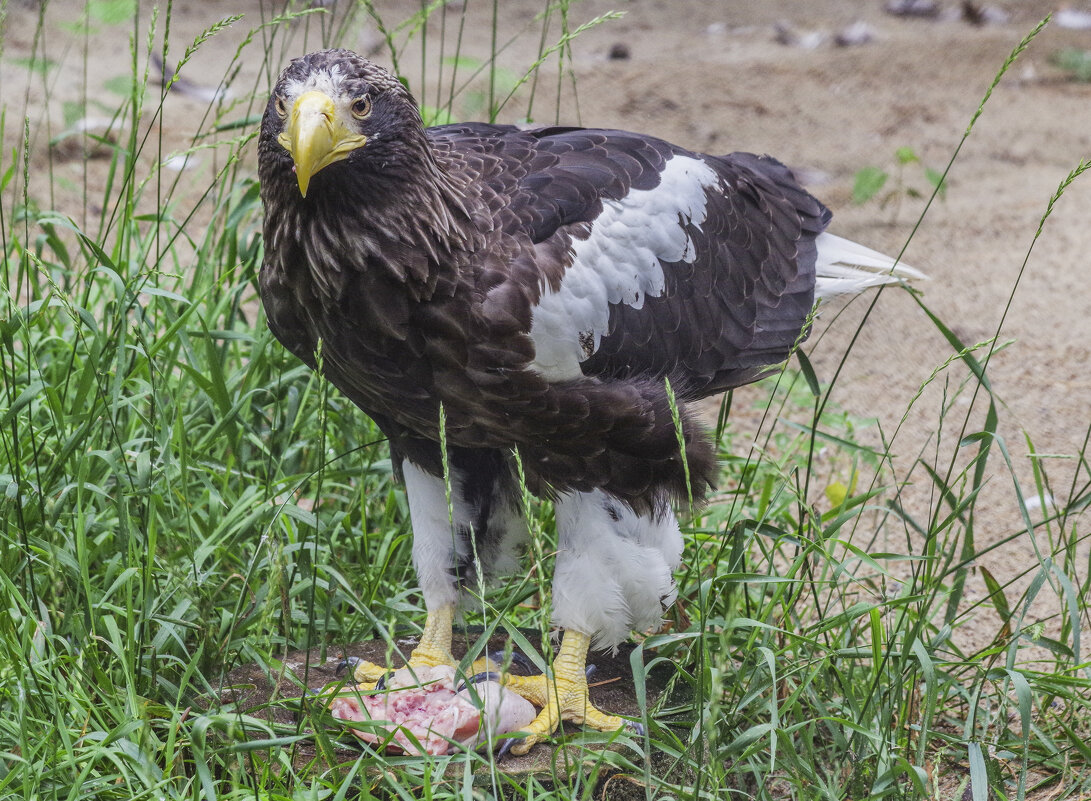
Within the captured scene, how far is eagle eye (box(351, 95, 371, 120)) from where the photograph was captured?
2.21 meters

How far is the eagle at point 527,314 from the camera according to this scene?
2.31m

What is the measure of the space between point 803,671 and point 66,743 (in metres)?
1.47

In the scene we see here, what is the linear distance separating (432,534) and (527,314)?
0.69 m

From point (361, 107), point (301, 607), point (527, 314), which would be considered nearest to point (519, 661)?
point (301, 607)

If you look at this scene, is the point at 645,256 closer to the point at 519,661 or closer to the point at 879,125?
the point at 519,661

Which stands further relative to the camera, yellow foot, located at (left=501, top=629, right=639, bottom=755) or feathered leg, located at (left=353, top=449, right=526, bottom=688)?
feathered leg, located at (left=353, top=449, right=526, bottom=688)

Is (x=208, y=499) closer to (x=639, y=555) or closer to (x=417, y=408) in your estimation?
(x=417, y=408)

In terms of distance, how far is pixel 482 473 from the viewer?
Answer: 2875 mm

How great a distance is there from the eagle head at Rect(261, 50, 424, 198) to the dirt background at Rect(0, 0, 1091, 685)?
1.33 meters

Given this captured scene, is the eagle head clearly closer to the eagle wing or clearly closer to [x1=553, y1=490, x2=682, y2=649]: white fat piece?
the eagle wing

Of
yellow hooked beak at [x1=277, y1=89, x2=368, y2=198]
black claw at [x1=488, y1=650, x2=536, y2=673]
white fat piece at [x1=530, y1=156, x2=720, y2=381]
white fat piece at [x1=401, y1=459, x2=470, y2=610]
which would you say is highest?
yellow hooked beak at [x1=277, y1=89, x2=368, y2=198]

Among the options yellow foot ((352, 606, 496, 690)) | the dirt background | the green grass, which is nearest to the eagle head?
the green grass

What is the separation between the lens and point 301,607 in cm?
301

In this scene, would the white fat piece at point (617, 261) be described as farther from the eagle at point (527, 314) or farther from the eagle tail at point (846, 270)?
the eagle tail at point (846, 270)
